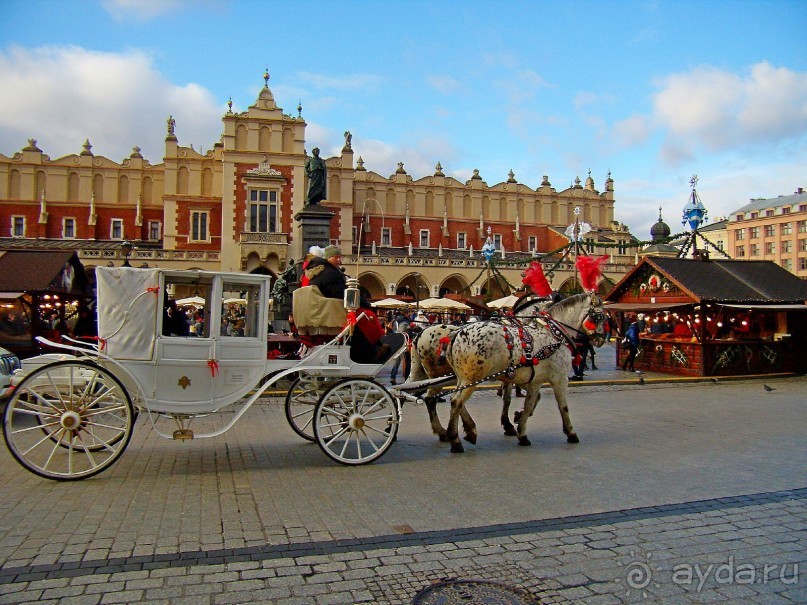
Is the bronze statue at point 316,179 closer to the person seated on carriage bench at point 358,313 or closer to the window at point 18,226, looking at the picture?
the person seated on carriage bench at point 358,313

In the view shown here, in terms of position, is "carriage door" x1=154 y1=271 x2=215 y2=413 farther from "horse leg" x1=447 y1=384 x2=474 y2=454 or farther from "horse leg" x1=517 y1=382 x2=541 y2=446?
"horse leg" x1=517 y1=382 x2=541 y2=446

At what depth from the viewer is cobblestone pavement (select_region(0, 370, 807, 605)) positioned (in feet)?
13.3

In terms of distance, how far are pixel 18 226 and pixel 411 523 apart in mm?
55232

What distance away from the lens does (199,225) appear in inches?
1886

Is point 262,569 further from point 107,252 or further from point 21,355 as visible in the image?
point 107,252

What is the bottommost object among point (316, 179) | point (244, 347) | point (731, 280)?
point (244, 347)

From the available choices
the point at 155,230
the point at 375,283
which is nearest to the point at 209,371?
the point at 375,283

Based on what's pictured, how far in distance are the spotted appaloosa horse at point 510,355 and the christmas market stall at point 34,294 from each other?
26.9 feet

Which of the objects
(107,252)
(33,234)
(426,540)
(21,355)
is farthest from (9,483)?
(33,234)

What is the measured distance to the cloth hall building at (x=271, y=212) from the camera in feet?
148

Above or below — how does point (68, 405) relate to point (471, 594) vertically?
above

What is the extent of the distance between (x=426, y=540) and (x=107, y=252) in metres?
43.6

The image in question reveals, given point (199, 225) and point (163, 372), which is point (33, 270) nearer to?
point (163, 372)

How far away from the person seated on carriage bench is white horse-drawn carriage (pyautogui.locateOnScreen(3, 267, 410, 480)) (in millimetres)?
151
